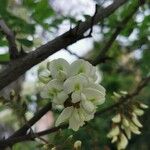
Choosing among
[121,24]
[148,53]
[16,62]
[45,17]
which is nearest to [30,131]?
[16,62]

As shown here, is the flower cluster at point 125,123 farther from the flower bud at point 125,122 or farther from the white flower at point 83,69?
the white flower at point 83,69

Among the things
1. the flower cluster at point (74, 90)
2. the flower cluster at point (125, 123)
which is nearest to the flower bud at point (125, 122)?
the flower cluster at point (125, 123)

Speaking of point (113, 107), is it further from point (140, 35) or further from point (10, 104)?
point (10, 104)

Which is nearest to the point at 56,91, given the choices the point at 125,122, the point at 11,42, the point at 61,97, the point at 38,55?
the point at 61,97

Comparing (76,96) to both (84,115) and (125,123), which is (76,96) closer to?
(84,115)

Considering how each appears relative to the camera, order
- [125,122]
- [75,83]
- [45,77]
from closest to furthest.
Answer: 1. [75,83]
2. [45,77]
3. [125,122]

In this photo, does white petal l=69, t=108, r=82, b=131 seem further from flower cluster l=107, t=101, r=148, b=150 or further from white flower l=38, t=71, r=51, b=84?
flower cluster l=107, t=101, r=148, b=150
